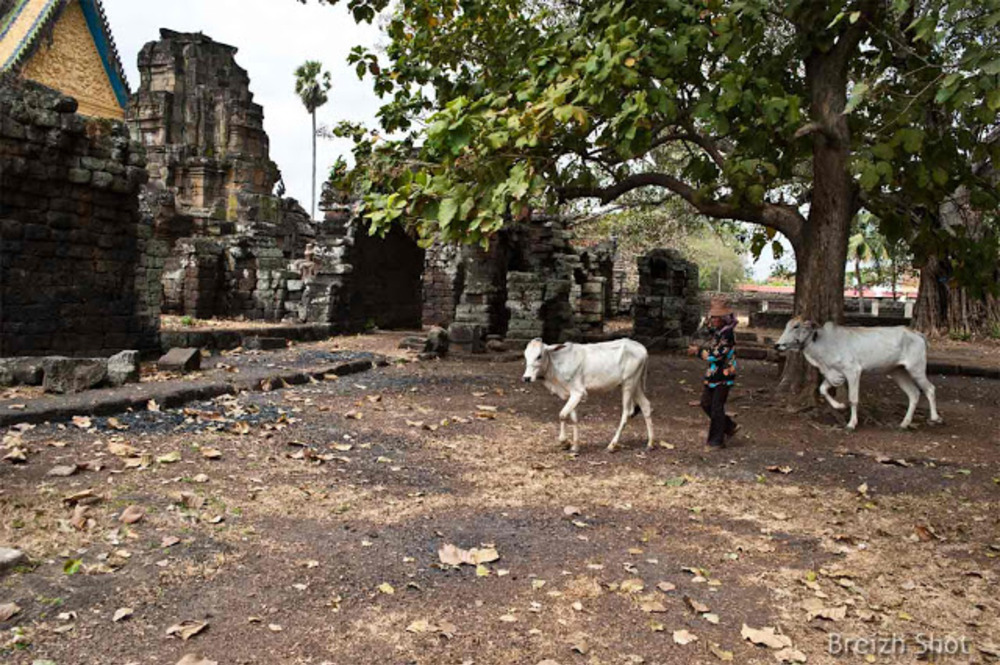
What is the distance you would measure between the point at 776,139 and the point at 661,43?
2695mm

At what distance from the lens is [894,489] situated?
236 inches

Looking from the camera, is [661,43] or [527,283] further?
[527,283]

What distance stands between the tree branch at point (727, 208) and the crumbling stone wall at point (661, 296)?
884 centimetres

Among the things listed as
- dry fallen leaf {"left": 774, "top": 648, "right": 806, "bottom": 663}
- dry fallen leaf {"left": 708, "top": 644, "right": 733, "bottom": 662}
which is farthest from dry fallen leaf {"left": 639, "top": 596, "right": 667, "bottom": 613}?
dry fallen leaf {"left": 774, "top": 648, "right": 806, "bottom": 663}

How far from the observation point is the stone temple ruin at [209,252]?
10359 millimetres

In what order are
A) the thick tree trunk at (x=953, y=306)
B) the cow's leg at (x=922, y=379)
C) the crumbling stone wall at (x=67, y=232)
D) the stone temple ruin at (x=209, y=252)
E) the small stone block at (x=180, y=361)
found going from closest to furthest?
the cow's leg at (x=922, y=379) < the crumbling stone wall at (x=67, y=232) < the stone temple ruin at (x=209, y=252) < the small stone block at (x=180, y=361) < the thick tree trunk at (x=953, y=306)

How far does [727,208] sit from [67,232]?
9.64 metres

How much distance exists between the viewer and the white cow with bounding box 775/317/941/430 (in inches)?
328

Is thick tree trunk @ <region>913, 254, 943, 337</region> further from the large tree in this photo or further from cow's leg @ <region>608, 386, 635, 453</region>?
cow's leg @ <region>608, 386, 635, 453</region>

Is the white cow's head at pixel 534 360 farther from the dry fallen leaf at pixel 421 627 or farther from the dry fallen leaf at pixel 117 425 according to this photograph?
the dry fallen leaf at pixel 117 425

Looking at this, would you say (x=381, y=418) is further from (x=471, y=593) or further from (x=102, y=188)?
(x=102, y=188)

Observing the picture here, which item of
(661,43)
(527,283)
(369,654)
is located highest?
(661,43)

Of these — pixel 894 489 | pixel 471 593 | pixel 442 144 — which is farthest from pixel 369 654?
pixel 442 144

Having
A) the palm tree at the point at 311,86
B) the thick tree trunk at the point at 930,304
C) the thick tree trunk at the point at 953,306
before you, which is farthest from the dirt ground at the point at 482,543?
the palm tree at the point at 311,86
